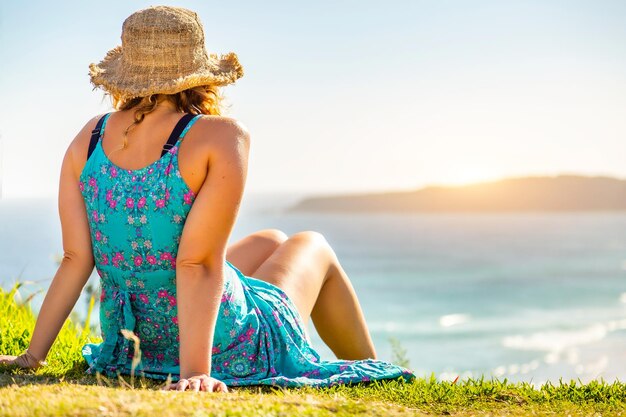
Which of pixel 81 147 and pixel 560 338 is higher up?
pixel 81 147

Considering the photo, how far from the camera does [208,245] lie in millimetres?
2855

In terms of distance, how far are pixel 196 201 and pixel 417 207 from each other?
94.0m

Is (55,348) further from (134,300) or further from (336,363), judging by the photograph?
(336,363)

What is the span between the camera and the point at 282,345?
332 centimetres

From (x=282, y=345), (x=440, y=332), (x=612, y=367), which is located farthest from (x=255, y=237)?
(x=440, y=332)

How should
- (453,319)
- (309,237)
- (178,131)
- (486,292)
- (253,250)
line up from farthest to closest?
(486,292), (453,319), (253,250), (309,237), (178,131)

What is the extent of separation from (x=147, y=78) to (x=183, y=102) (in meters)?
0.17

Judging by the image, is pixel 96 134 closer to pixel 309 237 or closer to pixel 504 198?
pixel 309 237

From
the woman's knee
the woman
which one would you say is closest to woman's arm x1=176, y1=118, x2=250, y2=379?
the woman

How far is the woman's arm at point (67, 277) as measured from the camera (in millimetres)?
3174

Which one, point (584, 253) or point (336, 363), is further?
point (584, 253)

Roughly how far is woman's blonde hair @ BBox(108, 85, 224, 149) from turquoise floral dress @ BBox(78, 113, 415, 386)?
4.8 inches

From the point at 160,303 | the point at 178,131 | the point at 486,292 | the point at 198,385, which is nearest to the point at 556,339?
the point at 486,292

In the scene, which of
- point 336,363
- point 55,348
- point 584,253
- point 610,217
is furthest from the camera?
point 610,217
